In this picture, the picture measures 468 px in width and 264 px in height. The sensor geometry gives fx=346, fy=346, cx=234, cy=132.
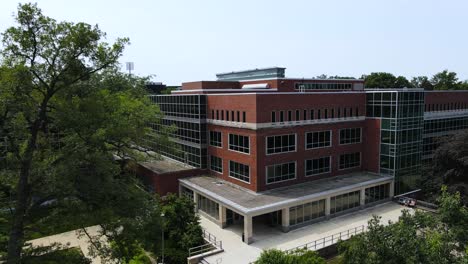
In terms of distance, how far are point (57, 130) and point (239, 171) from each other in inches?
724

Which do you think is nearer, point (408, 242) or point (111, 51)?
point (408, 242)

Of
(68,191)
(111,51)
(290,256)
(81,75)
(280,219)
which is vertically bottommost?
(280,219)

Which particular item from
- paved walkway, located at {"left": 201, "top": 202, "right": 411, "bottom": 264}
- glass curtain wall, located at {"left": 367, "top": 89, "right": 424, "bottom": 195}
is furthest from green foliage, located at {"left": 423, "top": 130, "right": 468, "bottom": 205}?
paved walkway, located at {"left": 201, "top": 202, "right": 411, "bottom": 264}

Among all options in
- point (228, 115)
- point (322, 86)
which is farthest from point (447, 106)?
point (228, 115)

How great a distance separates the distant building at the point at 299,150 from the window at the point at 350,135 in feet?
0.35

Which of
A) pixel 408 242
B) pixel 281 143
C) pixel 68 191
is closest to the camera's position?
pixel 408 242

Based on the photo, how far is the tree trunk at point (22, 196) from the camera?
14.7 metres

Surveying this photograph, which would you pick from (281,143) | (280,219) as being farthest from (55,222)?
(281,143)

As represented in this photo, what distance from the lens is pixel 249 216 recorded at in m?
25.9

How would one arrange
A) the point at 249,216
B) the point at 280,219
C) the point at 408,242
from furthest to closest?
the point at 280,219, the point at 249,216, the point at 408,242

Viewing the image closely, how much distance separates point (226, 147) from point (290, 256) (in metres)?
17.7

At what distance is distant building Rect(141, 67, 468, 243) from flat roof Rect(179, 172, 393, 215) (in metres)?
0.09

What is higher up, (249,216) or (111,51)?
(111,51)

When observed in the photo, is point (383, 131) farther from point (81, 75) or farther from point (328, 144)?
point (81, 75)
